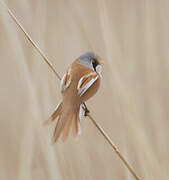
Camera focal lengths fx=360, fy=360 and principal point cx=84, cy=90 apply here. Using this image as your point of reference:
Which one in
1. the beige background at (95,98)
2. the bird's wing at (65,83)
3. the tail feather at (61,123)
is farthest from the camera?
the beige background at (95,98)

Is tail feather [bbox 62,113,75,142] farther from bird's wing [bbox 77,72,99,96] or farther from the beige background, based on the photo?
the beige background

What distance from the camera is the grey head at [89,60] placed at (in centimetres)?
105

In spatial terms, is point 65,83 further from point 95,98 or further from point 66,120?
point 95,98

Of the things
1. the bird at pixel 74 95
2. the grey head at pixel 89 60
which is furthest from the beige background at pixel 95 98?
the bird at pixel 74 95

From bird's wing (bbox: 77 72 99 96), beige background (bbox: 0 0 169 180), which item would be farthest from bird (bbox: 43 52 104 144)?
beige background (bbox: 0 0 169 180)

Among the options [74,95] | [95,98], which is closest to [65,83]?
[74,95]

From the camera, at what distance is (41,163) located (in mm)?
1327

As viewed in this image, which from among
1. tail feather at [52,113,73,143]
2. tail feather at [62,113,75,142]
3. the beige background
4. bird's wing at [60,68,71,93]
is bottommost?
the beige background

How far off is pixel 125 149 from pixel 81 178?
0.60ft

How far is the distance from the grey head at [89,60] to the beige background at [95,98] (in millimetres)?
100

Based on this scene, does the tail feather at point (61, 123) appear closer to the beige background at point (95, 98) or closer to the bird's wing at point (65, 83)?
the bird's wing at point (65, 83)

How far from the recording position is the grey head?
105 cm

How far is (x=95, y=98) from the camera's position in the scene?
152 centimetres

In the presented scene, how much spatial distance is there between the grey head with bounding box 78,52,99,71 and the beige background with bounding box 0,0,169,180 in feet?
0.33
